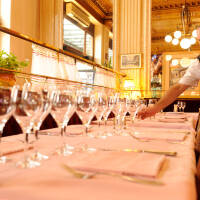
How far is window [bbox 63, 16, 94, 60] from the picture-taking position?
360 inches

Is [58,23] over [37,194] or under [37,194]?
over

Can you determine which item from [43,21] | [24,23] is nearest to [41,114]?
[24,23]

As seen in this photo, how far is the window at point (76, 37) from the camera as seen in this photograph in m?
9.16

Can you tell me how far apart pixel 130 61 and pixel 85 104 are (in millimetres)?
7054

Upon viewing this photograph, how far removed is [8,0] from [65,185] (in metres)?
6.29

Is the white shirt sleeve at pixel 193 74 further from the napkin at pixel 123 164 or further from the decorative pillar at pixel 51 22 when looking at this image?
the decorative pillar at pixel 51 22

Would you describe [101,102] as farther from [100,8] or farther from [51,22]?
[100,8]

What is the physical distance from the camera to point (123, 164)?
0.63 meters

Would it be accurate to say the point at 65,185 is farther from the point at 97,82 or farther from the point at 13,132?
the point at 97,82

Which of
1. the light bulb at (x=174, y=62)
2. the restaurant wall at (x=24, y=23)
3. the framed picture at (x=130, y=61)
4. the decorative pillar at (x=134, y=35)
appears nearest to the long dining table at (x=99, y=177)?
the restaurant wall at (x=24, y=23)

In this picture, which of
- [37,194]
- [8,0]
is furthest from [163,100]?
[8,0]

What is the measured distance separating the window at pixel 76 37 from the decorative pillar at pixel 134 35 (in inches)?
72.3

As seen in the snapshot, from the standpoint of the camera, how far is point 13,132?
213 cm

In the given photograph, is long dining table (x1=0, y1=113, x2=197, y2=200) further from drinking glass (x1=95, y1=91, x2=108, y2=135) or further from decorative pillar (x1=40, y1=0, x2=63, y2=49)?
decorative pillar (x1=40, y1=0, x2=63, y2=49)
